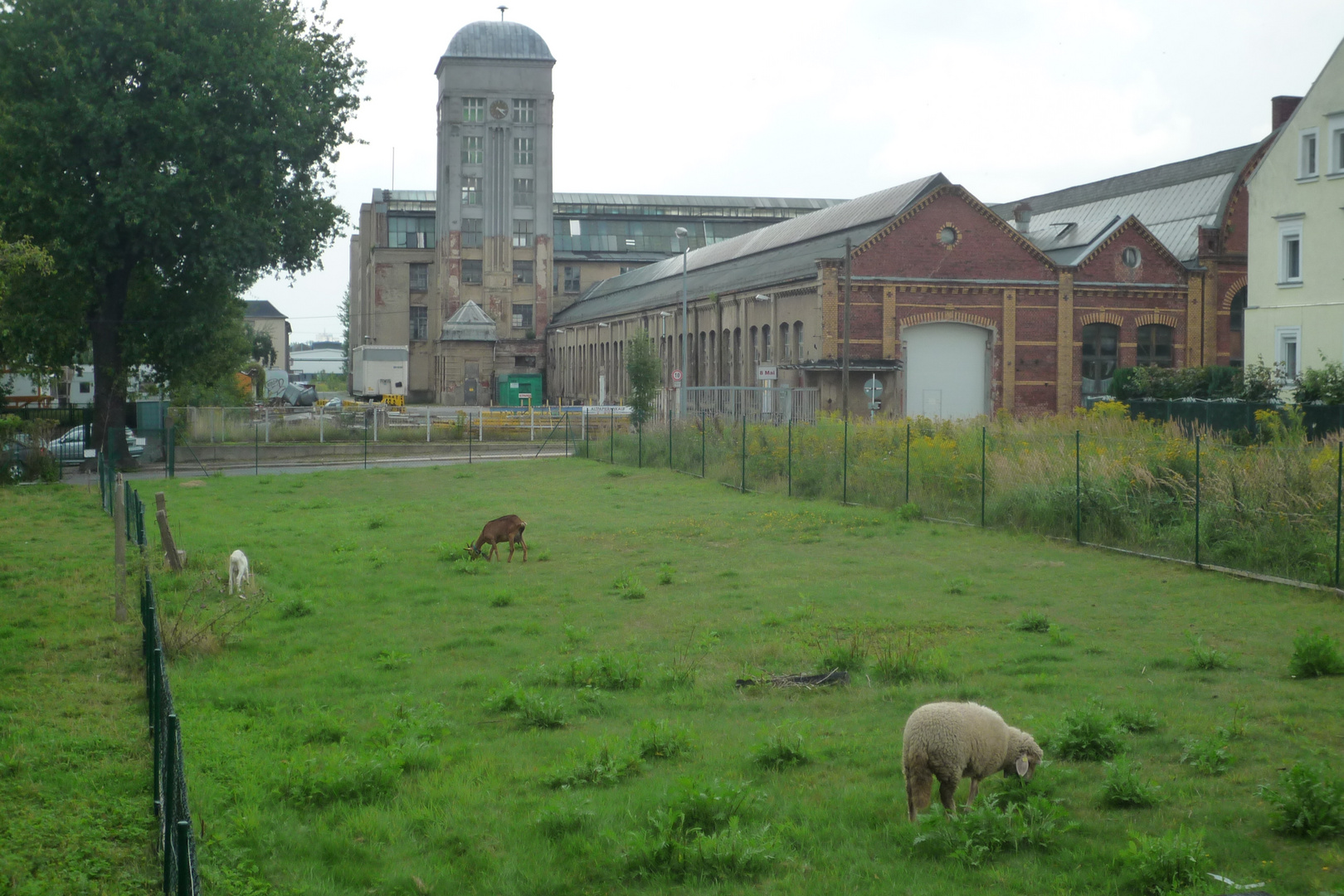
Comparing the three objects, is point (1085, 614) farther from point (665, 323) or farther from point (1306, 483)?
point (665, 323)

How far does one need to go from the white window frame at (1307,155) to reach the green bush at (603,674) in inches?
1474

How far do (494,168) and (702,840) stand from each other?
267ft

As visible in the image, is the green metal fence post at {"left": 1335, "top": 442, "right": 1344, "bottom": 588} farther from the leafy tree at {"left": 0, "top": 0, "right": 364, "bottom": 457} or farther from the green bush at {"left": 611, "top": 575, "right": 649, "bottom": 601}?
the leafy tree at {"left": 0, "top": 0, "right": 364, "bottom": 457}

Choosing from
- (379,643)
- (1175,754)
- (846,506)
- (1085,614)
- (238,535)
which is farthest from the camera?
(846,506)

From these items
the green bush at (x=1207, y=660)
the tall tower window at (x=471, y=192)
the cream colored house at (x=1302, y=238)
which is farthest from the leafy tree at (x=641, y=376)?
the tall tower window at (x=471, y=192)

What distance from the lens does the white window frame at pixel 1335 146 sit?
1500 inches

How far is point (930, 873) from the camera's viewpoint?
19.9 ft

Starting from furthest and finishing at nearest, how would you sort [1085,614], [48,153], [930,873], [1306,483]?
[48,153], [1306,483], [1085,614], [930,873]

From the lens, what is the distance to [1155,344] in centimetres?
5238

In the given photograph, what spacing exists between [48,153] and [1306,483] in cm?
3186

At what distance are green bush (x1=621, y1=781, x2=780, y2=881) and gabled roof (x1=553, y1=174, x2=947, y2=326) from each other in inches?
1701

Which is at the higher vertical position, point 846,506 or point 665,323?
point 665,323

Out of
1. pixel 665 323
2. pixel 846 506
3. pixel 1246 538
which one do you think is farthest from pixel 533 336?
pixel 1246 538

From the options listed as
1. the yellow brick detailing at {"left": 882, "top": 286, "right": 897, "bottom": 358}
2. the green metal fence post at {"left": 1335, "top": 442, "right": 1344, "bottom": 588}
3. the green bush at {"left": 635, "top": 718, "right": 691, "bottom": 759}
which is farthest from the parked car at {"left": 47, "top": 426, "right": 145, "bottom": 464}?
the green metal fence post at {"left": 1335, "top": 442, "right": 1344, "bottom": 588}
